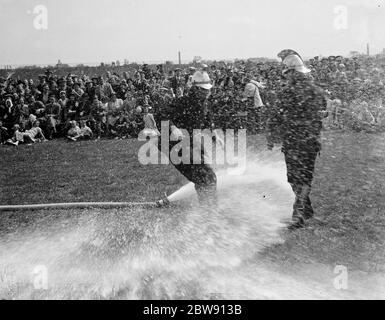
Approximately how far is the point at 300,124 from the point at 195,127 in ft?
5.26

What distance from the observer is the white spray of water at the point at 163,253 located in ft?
15.6

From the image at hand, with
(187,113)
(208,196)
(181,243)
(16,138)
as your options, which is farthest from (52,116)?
(181,243)

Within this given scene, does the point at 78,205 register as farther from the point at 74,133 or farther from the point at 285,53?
the point at 74,133

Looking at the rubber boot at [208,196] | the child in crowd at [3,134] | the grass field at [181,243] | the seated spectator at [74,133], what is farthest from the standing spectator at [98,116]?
the rubber boot at [208,196]

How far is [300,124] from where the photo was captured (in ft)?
20.0

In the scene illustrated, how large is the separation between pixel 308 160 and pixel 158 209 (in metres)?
2.47

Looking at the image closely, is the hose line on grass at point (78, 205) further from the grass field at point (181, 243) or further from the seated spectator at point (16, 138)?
the seated spectator at point (16, 138)

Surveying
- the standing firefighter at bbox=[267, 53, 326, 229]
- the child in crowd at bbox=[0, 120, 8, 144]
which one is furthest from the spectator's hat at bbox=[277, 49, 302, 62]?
the child in crowd at bbox=[0, 120, 8, 144]

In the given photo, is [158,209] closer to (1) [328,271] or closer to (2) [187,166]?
(2) [187,166]

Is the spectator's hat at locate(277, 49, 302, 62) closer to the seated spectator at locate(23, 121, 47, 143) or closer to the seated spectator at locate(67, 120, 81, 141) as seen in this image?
the seated spectator at locate(67, 120, 81, 141)

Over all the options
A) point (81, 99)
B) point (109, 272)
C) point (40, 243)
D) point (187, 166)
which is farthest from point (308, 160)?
point (81, 99)

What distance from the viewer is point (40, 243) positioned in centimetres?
623

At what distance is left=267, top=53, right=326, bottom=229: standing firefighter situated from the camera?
617cm
